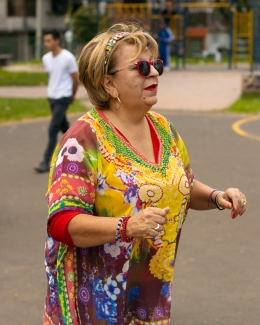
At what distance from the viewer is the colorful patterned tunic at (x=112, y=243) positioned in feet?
9.00

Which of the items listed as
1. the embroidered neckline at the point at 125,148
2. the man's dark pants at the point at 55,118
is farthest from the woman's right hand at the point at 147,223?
the man's dark pants at the point at 55,118

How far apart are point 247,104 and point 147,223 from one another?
1418 cm

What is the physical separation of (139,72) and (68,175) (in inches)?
20.2

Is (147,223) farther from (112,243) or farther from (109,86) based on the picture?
(109,86)

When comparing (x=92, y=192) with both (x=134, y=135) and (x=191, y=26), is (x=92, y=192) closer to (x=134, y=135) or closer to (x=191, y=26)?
(x=134, y=135)

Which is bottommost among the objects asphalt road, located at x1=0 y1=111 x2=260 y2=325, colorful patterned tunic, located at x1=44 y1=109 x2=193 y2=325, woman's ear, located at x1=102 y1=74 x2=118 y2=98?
asphalt road, located at x1=0 y1=111 x2=260 y2=325

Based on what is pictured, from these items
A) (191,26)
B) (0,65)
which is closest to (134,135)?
(0,65)

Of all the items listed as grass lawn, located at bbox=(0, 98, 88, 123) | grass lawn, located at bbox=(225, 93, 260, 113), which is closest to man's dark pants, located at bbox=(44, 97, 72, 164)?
grass lawn, located at bbox=(0, 98, 88, 123)

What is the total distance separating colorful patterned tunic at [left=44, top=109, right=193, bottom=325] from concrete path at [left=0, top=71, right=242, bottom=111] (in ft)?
43.8

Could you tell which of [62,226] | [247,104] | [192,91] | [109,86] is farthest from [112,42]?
[192,91]

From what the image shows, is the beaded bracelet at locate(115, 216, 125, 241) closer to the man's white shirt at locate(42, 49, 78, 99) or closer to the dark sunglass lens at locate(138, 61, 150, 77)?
the dark sunglass lens at locate(138, 61, 150, 77)

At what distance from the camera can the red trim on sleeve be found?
2682 millimetres

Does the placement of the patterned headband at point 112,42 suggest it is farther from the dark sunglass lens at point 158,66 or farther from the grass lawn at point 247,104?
the grass lawn at point 247,104

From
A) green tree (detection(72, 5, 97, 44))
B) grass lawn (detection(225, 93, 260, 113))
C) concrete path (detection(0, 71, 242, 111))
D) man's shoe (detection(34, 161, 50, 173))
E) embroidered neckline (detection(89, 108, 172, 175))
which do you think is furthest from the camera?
green tree (detection(72, 5, 97, 44))
